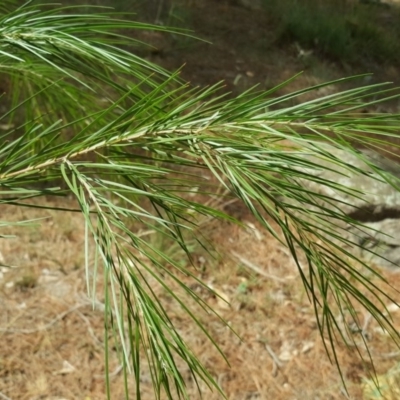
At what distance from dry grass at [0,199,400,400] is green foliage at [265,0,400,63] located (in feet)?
8.15

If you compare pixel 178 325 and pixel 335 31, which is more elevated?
pixel 335 31

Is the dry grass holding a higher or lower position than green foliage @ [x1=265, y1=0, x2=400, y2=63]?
lower

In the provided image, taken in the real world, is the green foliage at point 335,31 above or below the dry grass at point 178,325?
above

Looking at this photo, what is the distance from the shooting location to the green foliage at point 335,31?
474 cm

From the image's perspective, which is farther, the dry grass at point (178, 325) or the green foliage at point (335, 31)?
the green foliage at point (335, 31)

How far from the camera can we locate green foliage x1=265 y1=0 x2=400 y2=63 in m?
4.74

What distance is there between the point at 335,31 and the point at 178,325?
3.22 metres

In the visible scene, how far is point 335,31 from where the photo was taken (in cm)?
477

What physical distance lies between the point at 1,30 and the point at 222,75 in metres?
3.26

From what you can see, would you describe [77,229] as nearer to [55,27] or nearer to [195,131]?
[55,27]

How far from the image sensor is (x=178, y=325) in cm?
235

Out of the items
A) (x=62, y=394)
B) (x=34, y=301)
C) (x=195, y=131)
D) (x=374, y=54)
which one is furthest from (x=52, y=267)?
(x=374, y=54)

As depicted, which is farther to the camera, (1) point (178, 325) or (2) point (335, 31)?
(2) point (335, 31)

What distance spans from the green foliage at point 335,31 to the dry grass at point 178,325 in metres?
2.49
